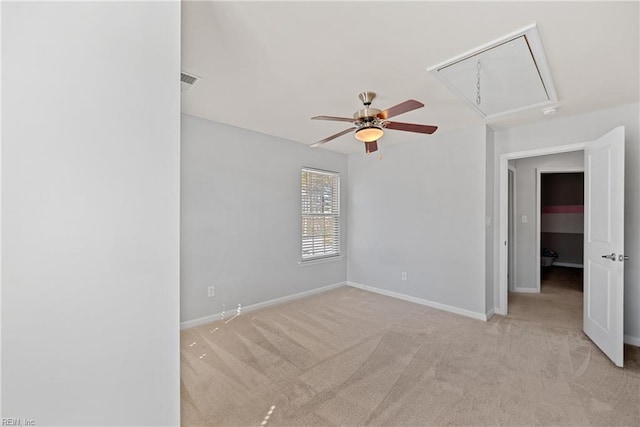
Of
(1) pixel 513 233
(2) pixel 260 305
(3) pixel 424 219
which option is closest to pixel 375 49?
(3) pixel 424 219

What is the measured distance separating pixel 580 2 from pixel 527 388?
256cm

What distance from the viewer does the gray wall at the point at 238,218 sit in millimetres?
3219

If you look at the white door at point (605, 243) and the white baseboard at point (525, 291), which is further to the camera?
the white baseboard at point (525, 291)

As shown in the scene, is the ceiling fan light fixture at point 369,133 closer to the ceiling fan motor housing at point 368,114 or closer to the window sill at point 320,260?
the ceiling fan motor housing at point 368,114

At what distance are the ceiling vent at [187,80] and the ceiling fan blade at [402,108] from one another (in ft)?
5.20

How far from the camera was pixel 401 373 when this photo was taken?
7.49ft

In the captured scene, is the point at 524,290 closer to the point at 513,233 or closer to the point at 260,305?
the point at 513,233

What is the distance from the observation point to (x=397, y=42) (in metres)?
1.82

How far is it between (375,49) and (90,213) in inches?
74.7

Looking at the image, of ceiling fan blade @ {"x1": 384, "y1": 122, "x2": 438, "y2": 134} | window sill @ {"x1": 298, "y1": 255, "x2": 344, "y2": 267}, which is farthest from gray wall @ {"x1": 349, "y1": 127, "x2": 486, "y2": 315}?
ceiling fan blade @ {"x1": 384, "y1": 122, "x2": 438, "y2": 134}

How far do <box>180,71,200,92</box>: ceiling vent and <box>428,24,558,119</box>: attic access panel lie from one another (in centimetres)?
192

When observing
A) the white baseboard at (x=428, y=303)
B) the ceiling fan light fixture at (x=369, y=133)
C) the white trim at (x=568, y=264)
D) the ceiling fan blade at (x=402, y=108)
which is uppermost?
the ceiling fan blade at (x=402, y=108)

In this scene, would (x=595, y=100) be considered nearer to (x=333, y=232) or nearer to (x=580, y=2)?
(x=580, y=2)

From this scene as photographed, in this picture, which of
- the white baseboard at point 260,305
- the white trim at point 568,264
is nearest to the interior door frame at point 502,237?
the white baseboard at point 260,305
